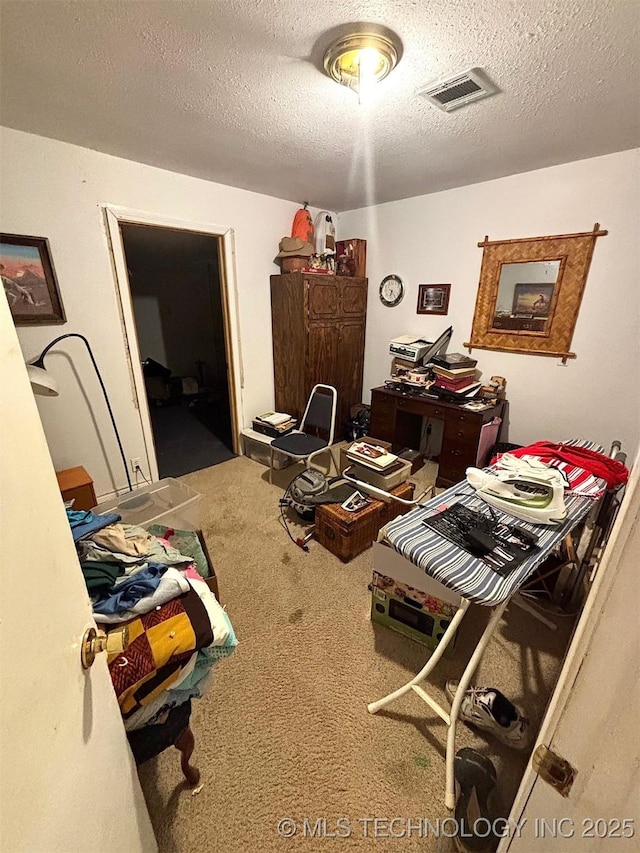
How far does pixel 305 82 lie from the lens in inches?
61.9

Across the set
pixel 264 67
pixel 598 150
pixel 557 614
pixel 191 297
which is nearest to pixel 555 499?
pixel 557 614

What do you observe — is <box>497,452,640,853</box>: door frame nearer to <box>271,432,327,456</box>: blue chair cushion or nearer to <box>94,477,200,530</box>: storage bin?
<box>94,477,200,530</box>: storage bin

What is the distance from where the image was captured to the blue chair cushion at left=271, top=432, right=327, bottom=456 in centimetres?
276

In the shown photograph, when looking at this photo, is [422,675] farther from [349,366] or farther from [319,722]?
[349,366]

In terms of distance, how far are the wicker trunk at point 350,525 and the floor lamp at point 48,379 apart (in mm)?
1604

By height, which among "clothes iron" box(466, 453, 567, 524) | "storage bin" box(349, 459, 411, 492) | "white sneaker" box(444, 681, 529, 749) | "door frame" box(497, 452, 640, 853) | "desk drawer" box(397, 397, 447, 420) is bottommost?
"white sneaker" box(444, 681, 529, 749)

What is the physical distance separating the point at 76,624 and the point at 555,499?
1.63 meters

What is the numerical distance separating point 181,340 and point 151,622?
557 centimetres

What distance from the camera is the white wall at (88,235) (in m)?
2.08

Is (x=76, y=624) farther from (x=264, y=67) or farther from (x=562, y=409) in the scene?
(x=562, y=409)

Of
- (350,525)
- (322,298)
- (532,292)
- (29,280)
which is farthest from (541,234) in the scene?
(29,280)

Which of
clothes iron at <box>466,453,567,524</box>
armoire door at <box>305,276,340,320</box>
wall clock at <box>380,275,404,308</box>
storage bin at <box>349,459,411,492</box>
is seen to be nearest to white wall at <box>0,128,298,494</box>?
armoire door at <box>305,276,340,320</box>

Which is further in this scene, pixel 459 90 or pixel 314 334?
pixel 314 334

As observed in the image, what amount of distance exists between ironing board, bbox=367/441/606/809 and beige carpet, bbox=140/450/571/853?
0.36ft
